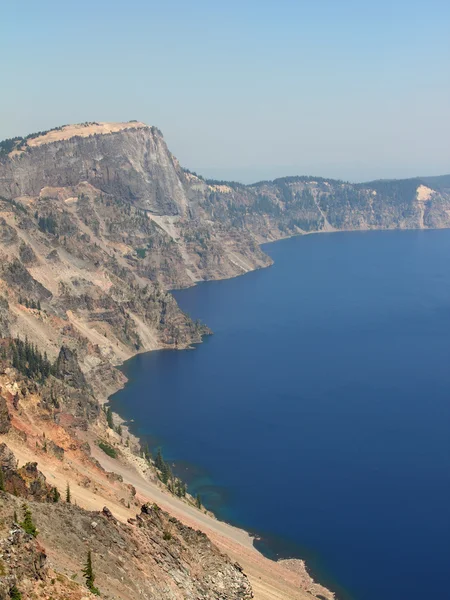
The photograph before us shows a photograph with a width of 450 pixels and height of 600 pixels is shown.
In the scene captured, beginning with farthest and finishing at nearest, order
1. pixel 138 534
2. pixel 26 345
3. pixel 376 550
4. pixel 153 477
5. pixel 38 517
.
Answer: pixel 26 345, pixel 153 477, pixel 376 550, pixel 138 534, pixel 38 517

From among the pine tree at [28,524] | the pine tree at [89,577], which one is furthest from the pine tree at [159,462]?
the pine tree at [89,577]

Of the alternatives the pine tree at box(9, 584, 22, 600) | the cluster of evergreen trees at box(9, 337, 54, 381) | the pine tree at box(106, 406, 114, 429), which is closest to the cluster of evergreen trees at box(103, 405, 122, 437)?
the pine tree at box(106, 406, 114, 429)

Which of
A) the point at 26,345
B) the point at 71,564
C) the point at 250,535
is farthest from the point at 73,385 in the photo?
the point at 71,564

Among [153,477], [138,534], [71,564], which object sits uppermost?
[71,564]

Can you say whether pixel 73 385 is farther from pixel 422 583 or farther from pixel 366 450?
pixel 422 583

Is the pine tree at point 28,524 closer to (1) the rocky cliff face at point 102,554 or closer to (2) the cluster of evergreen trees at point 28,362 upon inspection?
(1) the rocky cliff face at point 102,554

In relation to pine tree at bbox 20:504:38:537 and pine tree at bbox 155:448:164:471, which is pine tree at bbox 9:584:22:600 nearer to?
pine tree at bbox 20:504:38:537

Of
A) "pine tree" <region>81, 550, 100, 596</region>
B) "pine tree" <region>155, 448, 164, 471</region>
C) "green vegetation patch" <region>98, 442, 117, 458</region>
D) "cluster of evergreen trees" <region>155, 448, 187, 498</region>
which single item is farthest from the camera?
"pine tree" <region>155, 448, 164, 471</region>

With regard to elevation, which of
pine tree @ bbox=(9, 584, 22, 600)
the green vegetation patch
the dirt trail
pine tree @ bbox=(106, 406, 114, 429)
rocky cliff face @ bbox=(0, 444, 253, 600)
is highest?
pine tree @ bbox=(9, 584, 22, 600)

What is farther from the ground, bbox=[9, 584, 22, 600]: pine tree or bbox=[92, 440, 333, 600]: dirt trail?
bbox=[9, 584, 22, 600]: pine tree
